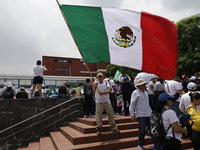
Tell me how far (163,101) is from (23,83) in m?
26.8

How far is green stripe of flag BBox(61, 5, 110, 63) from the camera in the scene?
13.4 ft

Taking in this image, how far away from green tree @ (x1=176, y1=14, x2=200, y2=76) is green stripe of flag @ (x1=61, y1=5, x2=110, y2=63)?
853 inches

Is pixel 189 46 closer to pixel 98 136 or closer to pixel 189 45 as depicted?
pixel 189 45

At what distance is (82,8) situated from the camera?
421cm

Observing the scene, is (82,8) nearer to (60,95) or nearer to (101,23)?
(101,23)

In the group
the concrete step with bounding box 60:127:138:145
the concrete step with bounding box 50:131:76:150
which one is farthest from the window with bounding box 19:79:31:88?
the concrete step with bounding box 60:127:138:145

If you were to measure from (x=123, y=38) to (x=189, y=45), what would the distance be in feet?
79.1

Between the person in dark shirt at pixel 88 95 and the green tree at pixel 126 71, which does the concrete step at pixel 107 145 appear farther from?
the green tree at pixel 126 71

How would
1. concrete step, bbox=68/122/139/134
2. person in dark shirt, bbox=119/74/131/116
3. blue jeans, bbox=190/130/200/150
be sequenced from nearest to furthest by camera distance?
blue jeans, bbox=190/130/200/150 < concrete step, bbox=68/122/139/134 < person in dark shirt, bbox=119/74/131/116

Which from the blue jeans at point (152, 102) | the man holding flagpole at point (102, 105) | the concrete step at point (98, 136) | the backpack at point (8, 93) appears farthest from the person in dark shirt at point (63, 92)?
the blue jeans at point (152, 102)

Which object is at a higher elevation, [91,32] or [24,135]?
[91,32]

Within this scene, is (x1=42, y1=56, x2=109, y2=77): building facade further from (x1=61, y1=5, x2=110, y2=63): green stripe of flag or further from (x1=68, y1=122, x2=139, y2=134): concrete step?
(x1=61, y1=5, x2=110, y2=63): green stripe of flag

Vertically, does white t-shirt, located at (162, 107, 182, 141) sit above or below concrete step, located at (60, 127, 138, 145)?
above

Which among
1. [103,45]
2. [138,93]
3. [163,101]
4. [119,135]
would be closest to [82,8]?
[103,45]
